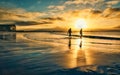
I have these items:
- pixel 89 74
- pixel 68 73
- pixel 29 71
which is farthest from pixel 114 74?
pixel 29 71

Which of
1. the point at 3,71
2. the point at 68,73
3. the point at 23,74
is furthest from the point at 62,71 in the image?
the point at 3,71

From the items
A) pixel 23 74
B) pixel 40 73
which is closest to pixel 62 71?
pixel 40 73

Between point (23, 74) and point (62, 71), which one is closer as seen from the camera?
point (23, 74)

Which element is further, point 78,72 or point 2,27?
point 2,27

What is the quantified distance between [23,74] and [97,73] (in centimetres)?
318

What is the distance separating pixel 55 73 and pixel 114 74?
2547mm

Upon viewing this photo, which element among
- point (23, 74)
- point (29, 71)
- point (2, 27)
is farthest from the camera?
point (2, 27)

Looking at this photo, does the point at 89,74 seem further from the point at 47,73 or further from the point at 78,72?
the point at 47,73

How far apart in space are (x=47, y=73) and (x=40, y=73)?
30 centimetres

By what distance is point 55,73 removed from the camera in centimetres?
812

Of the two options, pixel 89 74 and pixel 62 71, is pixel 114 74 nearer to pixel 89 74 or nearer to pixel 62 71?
pixel 89 74

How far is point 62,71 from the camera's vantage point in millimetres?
8523

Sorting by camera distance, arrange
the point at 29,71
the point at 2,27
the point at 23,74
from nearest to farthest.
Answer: the point at 23,74 < the point at 29,71 < the point at 2,27

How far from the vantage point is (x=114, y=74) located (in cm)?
815
